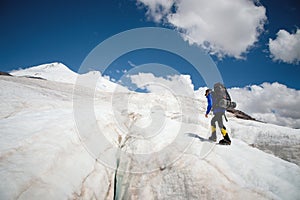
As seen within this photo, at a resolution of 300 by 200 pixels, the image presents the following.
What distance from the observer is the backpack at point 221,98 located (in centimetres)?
1043

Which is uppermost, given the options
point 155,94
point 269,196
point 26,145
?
point 155,94

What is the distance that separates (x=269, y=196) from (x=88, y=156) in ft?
23.5

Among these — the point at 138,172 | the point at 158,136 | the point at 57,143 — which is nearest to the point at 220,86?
the point at 158,136

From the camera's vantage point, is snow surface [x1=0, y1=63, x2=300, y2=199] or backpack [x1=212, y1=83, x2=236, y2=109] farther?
backpack [x1=212, y1=83, x2=236, y2=109]

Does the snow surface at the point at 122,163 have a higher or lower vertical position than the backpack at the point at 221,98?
lower

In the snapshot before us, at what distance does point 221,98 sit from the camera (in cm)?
1049

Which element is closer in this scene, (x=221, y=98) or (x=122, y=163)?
(x=122, y=163)

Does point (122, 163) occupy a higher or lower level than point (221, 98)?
lower

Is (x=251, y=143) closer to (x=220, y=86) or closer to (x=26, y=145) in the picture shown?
(x=220, y=86)

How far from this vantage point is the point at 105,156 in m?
9.32

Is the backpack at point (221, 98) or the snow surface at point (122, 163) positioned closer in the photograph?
the snow surface at point (122, 163)

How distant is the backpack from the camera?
1043cm

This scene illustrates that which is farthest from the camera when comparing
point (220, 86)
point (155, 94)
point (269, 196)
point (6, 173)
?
point (155, 94)

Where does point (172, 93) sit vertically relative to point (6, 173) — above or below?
above
